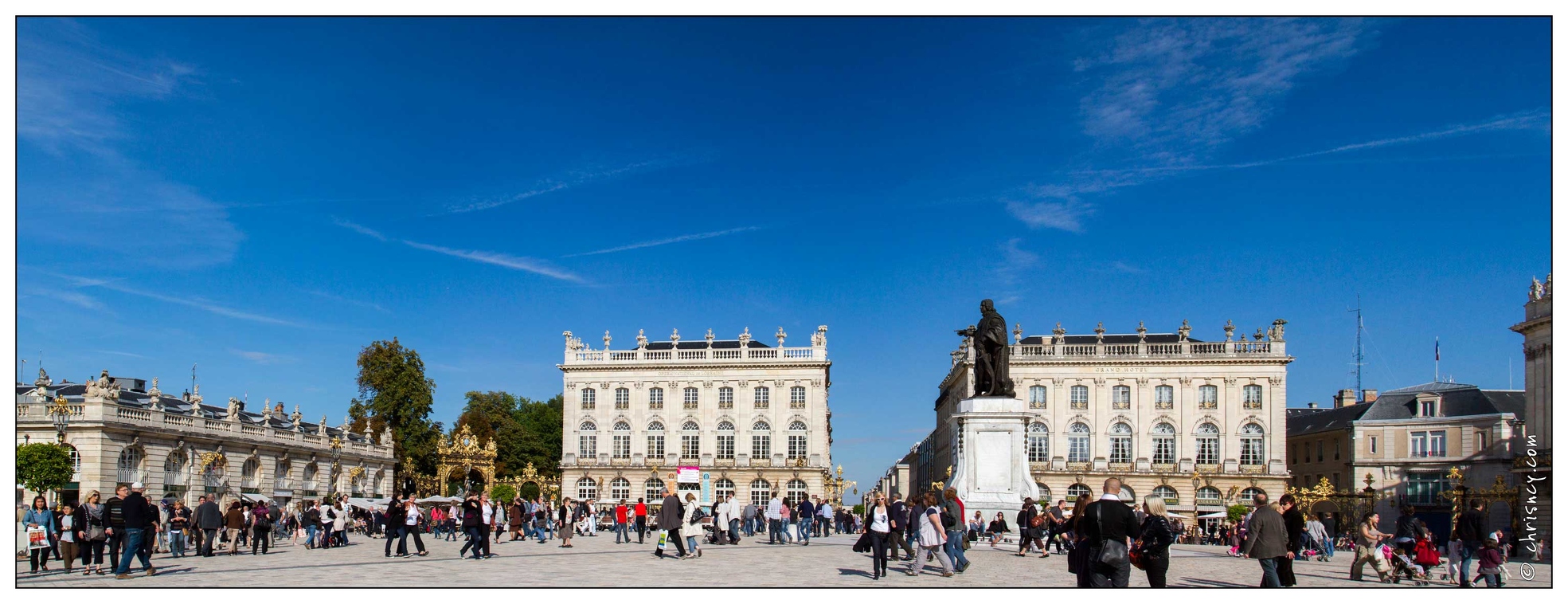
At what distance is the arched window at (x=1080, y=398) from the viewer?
225 ft

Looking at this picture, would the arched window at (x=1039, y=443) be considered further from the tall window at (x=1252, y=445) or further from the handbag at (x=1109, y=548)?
the handbag at (x=1109, y=548)

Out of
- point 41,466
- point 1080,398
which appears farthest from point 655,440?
point 41,466

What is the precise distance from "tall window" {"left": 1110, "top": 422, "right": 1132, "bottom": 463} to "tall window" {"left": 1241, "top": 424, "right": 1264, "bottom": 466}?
565 cm

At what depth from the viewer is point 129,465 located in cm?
4441

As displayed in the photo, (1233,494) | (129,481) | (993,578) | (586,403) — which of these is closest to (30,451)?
(129,481)

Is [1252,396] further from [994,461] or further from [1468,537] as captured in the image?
[1468,537]

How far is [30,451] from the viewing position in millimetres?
38094

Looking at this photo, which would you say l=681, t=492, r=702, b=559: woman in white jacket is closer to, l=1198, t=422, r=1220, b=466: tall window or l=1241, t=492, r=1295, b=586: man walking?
l=1241, t=492, r=1295, b=586: man walking

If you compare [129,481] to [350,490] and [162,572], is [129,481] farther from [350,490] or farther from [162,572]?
[162,572]

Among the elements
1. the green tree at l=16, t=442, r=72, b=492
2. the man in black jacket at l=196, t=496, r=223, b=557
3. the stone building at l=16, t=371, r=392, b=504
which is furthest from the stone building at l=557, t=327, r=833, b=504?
the man in black jacket at l=196, t=496, r=223, b=557

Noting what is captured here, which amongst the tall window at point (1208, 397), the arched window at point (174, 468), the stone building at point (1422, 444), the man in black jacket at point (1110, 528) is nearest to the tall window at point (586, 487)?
the arched window at point (174, 468)

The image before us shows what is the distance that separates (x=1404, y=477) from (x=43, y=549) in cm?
6071

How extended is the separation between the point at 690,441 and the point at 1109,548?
2421 inches

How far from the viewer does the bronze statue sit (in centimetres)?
2448
